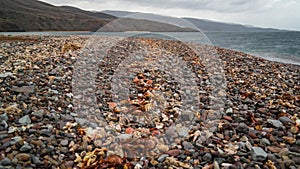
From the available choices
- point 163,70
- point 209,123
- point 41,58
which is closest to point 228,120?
point 209,123

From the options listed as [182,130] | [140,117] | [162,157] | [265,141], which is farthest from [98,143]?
[265,141]

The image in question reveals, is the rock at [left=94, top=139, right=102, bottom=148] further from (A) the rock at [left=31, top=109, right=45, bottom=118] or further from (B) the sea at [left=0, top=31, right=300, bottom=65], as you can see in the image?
(B) the sea at [left=0, top=31, right=300, bottom=65]

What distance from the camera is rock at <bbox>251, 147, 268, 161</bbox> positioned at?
364 centimetres

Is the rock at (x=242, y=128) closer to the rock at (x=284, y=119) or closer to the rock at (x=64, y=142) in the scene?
the rock at (x=284, y=119)

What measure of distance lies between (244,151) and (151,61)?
5663 millimetres

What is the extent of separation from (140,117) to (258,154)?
2168 mm

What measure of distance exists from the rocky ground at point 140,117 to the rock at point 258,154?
0.05ft

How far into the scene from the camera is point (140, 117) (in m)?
4.84

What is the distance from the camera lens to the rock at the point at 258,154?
3.64m

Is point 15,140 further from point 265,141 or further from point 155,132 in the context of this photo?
point 265,141

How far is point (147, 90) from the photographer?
6062 millimetres

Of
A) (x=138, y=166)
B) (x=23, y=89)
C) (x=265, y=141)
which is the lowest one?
(x=138, y=166)

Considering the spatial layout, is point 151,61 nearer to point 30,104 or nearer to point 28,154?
point 30,104

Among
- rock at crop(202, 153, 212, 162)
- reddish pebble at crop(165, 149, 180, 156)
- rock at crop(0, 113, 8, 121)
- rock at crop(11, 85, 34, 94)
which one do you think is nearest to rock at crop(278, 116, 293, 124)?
rock at crop(202, 153, 212, 162)
